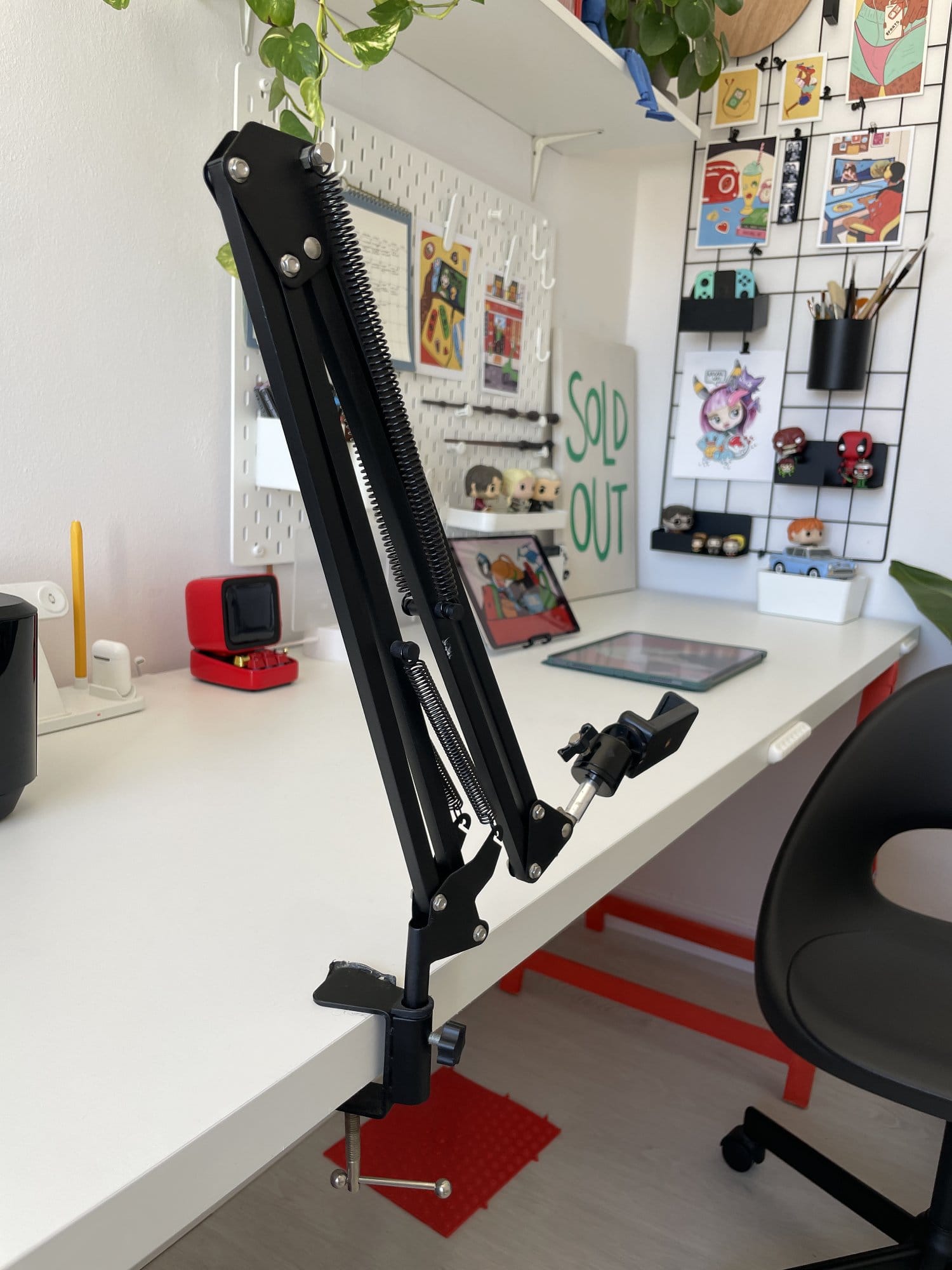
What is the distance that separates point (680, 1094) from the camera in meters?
1.62

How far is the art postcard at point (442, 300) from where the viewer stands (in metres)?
1.49

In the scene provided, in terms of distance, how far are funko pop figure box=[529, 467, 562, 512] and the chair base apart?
1.03 metres

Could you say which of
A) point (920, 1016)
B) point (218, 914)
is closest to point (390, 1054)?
point (218, 914)

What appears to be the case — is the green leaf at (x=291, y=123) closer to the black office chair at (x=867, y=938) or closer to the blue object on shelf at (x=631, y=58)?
the blue object on shelf at (x=631, y=58)

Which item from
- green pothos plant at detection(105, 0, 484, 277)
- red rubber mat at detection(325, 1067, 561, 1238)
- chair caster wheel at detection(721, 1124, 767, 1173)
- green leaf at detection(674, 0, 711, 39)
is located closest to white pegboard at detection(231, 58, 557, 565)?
green pothos plant at detection(105, 0, 484, 277)

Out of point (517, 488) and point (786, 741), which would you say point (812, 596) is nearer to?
point (517, 488)

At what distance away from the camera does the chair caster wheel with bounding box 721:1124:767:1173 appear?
55.8 inches

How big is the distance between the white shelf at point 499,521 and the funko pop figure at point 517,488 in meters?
0.03

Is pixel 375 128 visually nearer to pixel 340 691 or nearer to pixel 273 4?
pixel 273 4

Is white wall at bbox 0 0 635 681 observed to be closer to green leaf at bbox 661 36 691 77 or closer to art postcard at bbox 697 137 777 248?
green leaf at bbox 661 36 691 77

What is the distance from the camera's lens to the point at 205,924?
0.58 meters

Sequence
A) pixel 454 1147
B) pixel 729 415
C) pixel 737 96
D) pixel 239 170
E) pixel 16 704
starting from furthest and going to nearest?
pixel 729 415 < pixel 737 96 < pixel 454 1147 < pixel 16 704 < pixel 239 170

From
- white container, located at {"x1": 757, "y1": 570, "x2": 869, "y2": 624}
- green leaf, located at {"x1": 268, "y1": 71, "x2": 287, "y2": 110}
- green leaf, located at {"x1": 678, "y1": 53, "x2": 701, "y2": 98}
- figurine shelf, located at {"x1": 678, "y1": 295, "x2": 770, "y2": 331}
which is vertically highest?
green leaf, located at {"x1": 678, "y1": 53, "x2": 701, "y2": 98}

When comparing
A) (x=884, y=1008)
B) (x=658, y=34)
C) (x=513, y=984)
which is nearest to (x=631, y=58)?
(x=658, y=34)
